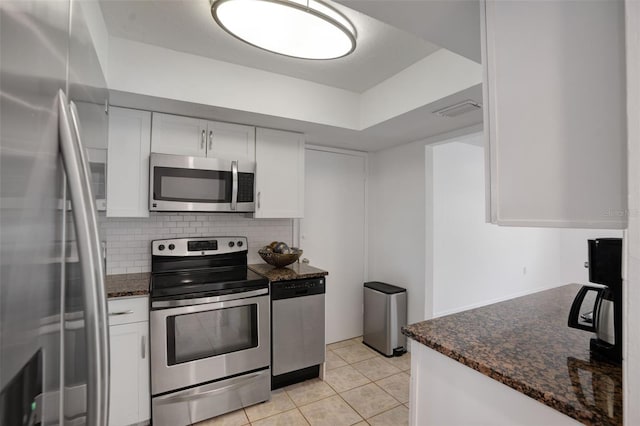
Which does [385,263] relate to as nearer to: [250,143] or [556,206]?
[250,143]

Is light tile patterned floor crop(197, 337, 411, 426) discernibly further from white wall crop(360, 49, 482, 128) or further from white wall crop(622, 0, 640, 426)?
white wall crop(360, 49, 482, 128)

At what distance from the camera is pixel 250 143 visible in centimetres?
271

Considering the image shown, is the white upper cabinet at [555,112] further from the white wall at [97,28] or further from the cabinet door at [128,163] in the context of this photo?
the cabinet door at [128,163]

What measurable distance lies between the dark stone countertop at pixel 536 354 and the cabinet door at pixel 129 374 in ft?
5.62

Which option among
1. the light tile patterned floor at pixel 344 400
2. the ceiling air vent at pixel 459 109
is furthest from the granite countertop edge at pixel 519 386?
the ceiling air vent at pixel 459 109

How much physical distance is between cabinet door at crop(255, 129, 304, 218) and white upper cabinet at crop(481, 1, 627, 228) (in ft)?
6.53

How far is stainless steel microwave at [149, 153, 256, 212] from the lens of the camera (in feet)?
7.50

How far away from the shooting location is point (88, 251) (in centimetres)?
57

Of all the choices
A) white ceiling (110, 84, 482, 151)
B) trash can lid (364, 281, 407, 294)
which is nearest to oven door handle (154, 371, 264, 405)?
trash can lid (364, 281, 407, 294)

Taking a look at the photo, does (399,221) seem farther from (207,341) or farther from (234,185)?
(207,341)

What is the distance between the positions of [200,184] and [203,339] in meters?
1.14

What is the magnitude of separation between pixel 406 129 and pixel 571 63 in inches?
78.5

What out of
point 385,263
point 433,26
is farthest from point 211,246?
point 433,26

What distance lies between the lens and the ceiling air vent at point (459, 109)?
2.17m
